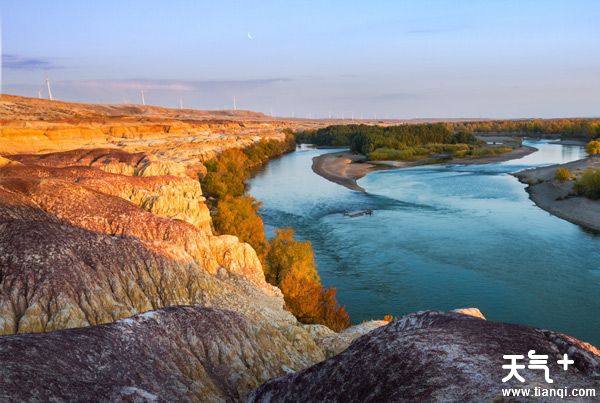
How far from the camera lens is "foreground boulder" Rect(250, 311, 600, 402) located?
8.50m

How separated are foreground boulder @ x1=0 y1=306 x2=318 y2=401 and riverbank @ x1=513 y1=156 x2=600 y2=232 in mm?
48376

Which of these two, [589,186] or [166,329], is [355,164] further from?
[166,329]

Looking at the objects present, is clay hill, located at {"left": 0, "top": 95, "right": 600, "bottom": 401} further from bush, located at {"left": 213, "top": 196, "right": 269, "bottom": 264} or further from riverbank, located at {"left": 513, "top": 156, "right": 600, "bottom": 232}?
riverbank, located at {"left": 513, "top": 156, "right": 600, "bottom": 232}

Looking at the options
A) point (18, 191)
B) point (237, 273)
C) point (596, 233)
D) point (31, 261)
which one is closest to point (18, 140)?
point (18, 191)

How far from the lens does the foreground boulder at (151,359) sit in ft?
30.1

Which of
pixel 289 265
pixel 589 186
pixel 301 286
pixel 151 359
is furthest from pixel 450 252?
pixel 151 359

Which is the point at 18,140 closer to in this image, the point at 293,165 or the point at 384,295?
the point at 384,295

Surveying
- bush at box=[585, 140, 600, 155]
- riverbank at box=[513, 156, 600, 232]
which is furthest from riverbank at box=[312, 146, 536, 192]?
riverbank at box=[513, 156, 600, 232]

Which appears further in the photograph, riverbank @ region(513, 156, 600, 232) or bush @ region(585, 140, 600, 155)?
bush @ region(585, 140, 600, 155)

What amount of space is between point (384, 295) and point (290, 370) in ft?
64.7

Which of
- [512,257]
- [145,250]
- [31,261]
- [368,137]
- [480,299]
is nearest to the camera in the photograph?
[31,261]

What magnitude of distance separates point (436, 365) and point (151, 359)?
6992 mm

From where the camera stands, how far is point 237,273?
2353cm

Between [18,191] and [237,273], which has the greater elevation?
[18,191]
